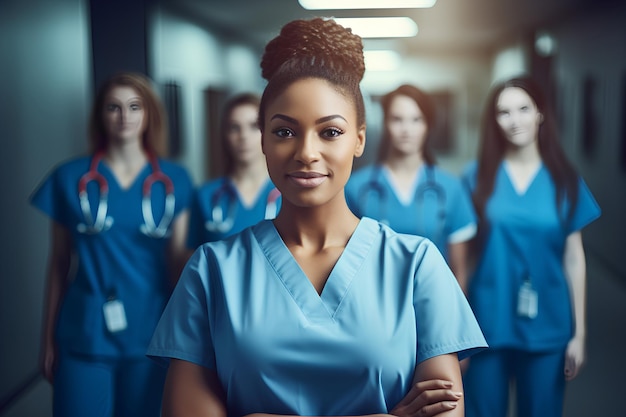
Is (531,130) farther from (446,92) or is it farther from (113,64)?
(113,64)

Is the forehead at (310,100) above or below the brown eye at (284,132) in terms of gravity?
above

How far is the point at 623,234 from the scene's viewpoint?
8.71 feet

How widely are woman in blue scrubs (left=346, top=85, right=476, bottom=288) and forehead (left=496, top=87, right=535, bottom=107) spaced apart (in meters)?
0.17

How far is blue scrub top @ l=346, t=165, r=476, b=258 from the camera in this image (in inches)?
54.2

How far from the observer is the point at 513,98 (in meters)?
1.40

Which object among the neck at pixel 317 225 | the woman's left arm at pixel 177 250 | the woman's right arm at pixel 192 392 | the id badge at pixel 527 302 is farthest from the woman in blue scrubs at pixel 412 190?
the woman's right arm at pixel 192 392

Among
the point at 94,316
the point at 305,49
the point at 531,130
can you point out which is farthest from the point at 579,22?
the point at 94,316

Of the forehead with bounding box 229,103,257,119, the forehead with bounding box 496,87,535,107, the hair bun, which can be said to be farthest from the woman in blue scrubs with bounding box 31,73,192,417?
the forehead with bounding box 496,87,535,107

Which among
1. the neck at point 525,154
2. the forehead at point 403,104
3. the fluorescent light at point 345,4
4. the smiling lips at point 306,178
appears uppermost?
the fluorescent light at point 345,4

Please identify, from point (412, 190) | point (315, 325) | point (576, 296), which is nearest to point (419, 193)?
point (412, 190)

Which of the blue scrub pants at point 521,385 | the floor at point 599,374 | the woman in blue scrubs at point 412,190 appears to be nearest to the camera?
the blue scrub pants at point 521,385

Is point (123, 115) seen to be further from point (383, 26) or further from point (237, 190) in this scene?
point (383, 26)

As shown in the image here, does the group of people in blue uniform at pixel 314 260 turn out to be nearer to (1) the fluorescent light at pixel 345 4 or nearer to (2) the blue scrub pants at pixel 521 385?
(2) the blue scrub pants at pixel 521 385

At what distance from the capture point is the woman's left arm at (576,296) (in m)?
1.27
